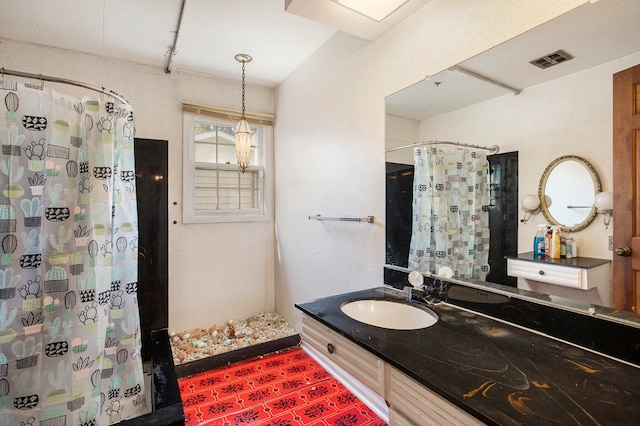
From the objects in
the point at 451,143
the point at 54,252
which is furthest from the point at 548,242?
the point at 54,252

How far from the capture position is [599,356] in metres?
0.96

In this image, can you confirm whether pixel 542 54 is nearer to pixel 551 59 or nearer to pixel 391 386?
pixel 551 59

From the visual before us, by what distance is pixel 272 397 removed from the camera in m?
2.12

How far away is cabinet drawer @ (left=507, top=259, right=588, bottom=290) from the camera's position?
1.05 meters

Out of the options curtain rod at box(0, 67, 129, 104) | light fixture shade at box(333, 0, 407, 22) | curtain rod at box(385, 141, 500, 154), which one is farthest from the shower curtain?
curtain rod at box(385, 141, 500, 154)

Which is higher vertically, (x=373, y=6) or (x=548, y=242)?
(x=373, y=6)

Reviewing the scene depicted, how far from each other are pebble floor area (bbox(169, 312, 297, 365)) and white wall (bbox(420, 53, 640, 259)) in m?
2.39

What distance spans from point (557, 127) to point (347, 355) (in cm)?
117

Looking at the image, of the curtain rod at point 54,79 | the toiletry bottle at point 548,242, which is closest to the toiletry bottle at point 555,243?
the toiletry bottle at point 548,242

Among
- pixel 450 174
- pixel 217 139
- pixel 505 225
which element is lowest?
pixel 505 225

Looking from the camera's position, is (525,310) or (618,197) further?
(525,310)

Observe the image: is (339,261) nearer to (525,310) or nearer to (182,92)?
(525,310)

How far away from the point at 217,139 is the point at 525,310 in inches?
119

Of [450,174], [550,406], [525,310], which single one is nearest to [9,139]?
[450,174]
